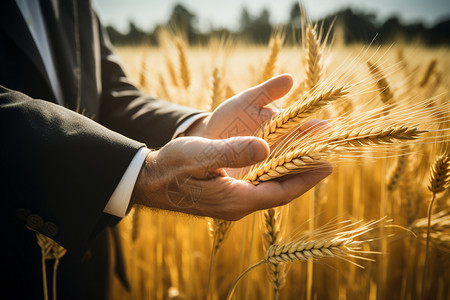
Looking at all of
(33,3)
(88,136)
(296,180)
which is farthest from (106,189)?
(33,3)

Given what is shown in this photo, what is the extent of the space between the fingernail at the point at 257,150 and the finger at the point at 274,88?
1.36 ft

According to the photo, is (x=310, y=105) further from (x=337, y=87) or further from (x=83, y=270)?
(x=83, y=270)

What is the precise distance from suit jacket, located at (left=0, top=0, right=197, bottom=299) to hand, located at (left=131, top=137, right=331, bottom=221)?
0.11 meters

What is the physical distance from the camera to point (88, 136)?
784mm

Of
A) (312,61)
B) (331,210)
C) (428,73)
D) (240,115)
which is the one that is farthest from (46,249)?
(428,73)

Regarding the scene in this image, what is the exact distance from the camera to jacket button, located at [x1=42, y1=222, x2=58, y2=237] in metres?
0.79

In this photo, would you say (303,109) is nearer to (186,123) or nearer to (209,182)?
(209,182)

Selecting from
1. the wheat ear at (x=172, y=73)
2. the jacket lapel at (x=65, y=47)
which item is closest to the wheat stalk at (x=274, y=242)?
the jacket lapel at (x=65, y=47)

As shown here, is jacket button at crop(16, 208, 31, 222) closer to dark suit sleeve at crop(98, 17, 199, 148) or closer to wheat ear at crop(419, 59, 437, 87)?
dark suit sleeve at crop(98, 17, 199, 148)

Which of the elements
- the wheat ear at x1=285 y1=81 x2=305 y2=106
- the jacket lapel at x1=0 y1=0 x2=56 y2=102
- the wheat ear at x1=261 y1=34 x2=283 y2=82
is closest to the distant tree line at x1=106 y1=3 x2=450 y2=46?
the wheat ear at x1=261 y1=34 x2=283 y2=82

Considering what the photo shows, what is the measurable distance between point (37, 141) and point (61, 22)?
0.89m

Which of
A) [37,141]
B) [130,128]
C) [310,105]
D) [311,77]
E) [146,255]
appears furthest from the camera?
[146,255]

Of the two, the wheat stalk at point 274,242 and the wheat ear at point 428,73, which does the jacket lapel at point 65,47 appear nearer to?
the wheat stalk at point 274,242

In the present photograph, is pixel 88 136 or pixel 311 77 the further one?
pixel 311 77
